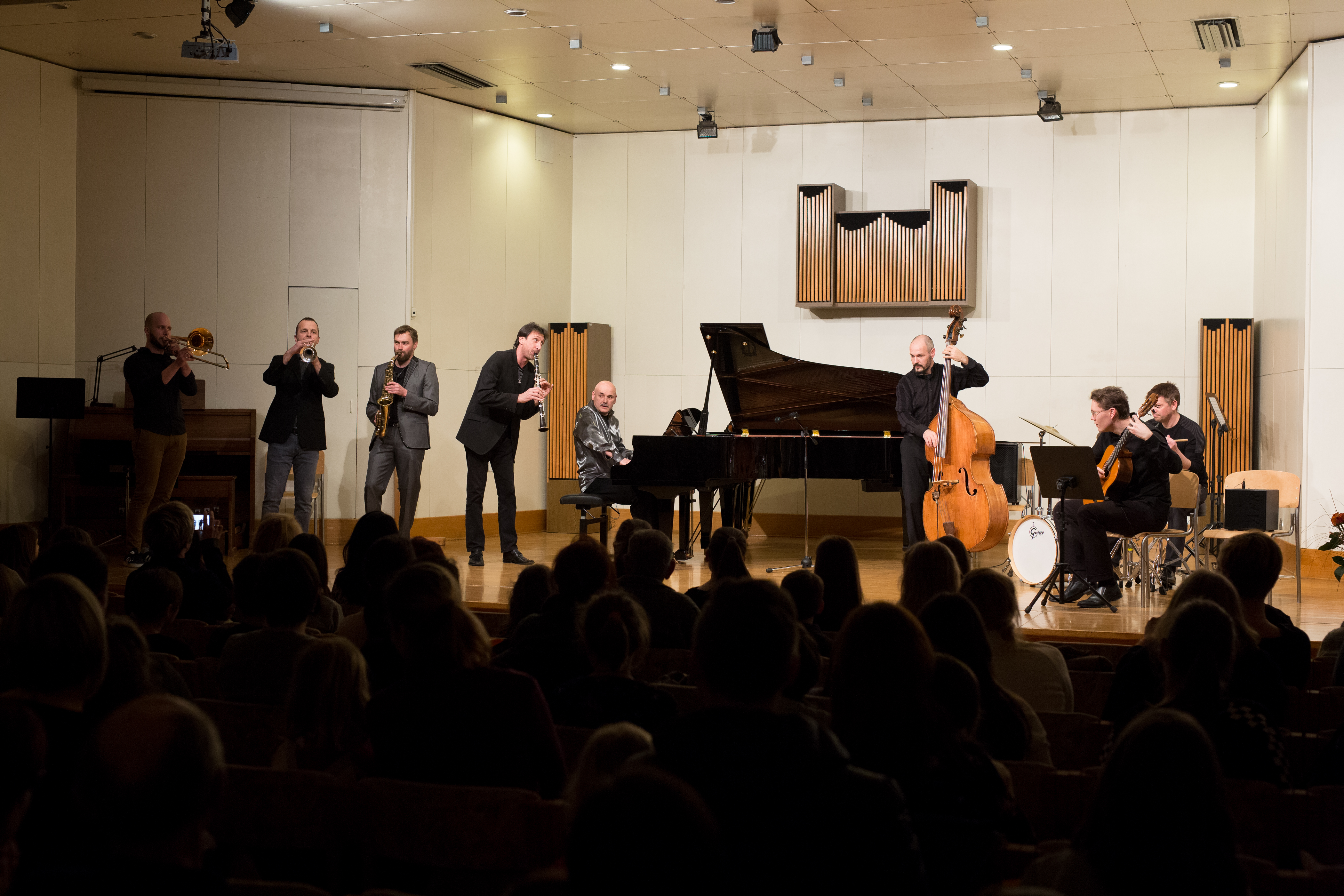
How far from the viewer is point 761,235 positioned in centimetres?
1112

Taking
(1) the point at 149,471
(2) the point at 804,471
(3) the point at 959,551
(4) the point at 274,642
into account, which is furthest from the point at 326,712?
(1) the point at 149,471

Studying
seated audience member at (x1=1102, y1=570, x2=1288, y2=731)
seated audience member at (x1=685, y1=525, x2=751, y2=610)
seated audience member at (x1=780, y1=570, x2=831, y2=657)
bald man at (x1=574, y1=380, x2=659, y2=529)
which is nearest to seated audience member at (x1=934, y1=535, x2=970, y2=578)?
seated audience member at (x1=685, y1=525, x2=751, y2=610)

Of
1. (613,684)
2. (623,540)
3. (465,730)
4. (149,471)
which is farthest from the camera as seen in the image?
(149,471)

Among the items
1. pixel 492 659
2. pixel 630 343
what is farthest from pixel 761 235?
pixel 492 659

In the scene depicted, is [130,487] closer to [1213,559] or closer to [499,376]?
[499,376]

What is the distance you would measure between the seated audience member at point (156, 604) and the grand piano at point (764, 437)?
14.7ft

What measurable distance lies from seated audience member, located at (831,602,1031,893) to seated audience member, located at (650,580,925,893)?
0.26 m

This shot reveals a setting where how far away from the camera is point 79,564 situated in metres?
3.49

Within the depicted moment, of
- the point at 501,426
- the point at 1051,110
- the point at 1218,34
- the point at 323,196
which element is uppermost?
the point at 1218,34

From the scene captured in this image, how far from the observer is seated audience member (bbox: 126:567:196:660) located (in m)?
3.43

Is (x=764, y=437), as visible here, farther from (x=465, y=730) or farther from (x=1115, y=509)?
(x=465, y=730)

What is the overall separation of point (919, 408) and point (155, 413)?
190 inches

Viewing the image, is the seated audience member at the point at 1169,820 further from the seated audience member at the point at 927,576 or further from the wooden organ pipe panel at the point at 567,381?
the wooden organ pipe panel at the point at 567,381

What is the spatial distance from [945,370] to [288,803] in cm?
566
